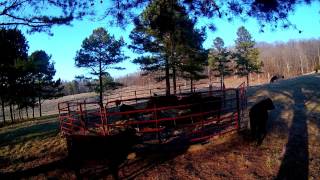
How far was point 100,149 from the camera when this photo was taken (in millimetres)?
8555

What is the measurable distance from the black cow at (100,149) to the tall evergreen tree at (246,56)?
5082cm

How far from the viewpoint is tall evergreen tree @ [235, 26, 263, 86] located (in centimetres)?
5921

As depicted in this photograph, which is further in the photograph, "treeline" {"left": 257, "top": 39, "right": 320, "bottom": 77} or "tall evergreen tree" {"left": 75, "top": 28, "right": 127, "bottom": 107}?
"treeline" {"left": 257, "top": 39, "right": 320, "bottom": 77}

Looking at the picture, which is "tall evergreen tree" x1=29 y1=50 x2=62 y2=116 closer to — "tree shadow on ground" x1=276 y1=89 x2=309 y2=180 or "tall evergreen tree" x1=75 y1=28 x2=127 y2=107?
"tall evergreen tree" x1=75 y1=28 x2=127 y2=107

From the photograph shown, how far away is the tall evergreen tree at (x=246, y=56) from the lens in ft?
194

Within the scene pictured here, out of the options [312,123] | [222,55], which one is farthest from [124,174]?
[222,55]

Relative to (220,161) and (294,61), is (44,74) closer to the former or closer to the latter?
(220,161)

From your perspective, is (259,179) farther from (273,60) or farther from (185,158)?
(273,60)

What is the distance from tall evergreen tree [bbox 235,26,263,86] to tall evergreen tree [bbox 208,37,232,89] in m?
1.95

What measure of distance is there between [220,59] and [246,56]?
25.5ft

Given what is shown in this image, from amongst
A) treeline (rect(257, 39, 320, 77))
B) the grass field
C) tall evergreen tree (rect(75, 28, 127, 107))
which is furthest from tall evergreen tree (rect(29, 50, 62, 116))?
treeline (rect(257, 39, 320, 77))

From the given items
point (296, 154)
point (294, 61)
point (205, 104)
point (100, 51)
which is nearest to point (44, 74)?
point (100, 51)

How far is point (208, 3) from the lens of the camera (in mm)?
7938

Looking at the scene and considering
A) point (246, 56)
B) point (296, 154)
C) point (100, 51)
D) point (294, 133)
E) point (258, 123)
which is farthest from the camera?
point (246, 56)
